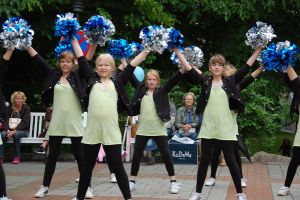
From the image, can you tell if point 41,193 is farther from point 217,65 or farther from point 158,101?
point 217,65

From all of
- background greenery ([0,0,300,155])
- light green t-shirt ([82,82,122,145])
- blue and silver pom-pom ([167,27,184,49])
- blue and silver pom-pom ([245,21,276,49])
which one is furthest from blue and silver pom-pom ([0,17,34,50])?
background greenery ([0,0,300,155])

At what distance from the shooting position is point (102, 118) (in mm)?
6168

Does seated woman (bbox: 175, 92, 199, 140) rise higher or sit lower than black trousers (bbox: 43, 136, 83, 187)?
higher

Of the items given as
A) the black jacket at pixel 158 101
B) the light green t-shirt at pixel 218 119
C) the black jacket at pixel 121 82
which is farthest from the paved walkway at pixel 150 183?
the black jacket at pixel 121 82

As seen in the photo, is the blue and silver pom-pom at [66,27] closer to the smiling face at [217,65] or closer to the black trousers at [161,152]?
the smiling face at [217,65]

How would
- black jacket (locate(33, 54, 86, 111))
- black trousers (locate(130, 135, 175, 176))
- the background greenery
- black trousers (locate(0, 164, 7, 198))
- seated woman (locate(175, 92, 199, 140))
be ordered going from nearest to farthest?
1. black trousers (locate(0, 164, 7, 198))
2. black jacket (locate(33, 54, 86, 111))
3. black trousers (locate(130, 135, 175, 176))
4. seated woman (locate(175, 92, 199, 140))
5. the background greenery

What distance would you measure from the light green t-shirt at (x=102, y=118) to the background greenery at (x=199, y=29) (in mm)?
5815

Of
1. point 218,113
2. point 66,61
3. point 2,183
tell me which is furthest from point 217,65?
point 2,183

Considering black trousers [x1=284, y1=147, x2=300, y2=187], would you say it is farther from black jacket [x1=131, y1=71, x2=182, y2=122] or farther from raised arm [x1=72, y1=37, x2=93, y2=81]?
raised arm [x1=72, y1=37, x2=93, y2=81]

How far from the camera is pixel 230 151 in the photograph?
6918 mm

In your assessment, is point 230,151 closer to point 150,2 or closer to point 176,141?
point 176,141

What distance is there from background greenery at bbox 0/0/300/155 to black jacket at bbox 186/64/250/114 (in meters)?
5.41

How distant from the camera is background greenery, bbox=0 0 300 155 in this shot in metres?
12.7

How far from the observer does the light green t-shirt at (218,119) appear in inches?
271
